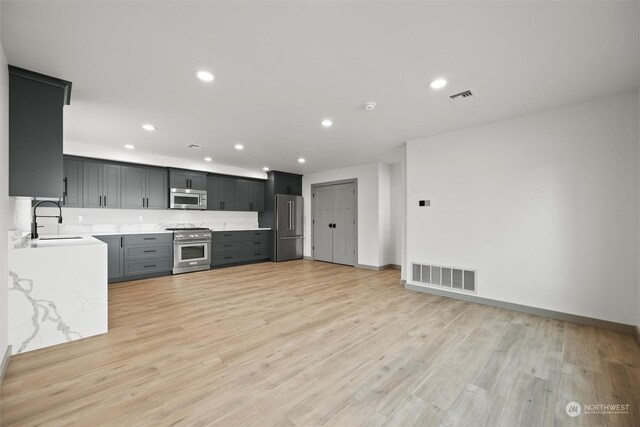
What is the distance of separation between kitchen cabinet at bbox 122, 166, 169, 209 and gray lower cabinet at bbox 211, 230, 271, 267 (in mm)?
1374

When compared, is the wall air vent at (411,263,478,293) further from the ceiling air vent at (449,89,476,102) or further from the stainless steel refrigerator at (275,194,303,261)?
the stainless steel refrigerator at (275,194,303,261)

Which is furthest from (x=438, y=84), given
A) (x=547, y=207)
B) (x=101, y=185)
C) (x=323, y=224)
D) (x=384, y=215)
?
(x=101, y=185)

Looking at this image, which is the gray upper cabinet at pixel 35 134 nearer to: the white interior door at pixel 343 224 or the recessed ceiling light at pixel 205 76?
the recessed ceiling light at pixel 205 76

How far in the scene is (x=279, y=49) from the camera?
2.07 metres

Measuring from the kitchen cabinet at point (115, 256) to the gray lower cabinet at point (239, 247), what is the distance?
5.62 feet

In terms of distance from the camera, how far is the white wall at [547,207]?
2.80m

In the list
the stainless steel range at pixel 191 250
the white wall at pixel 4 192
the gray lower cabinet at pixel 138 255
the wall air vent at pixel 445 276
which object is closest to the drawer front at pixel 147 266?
the gray lower cabinet at pixel 138 255

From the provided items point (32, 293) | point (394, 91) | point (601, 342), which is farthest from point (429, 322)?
point (32, 293)

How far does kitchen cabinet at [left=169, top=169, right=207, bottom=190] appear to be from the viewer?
581cm

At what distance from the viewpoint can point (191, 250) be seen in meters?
5.68

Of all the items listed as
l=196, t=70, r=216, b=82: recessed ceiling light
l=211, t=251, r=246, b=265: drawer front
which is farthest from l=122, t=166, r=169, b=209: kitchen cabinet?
l=196, t=70, r=216, b=82: recessed ceiling light

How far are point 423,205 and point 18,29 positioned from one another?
183 inches

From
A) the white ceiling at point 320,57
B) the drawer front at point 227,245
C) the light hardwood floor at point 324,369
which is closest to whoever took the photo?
the light hardwood floor at point 324,369

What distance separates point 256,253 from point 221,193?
1.79 metres
